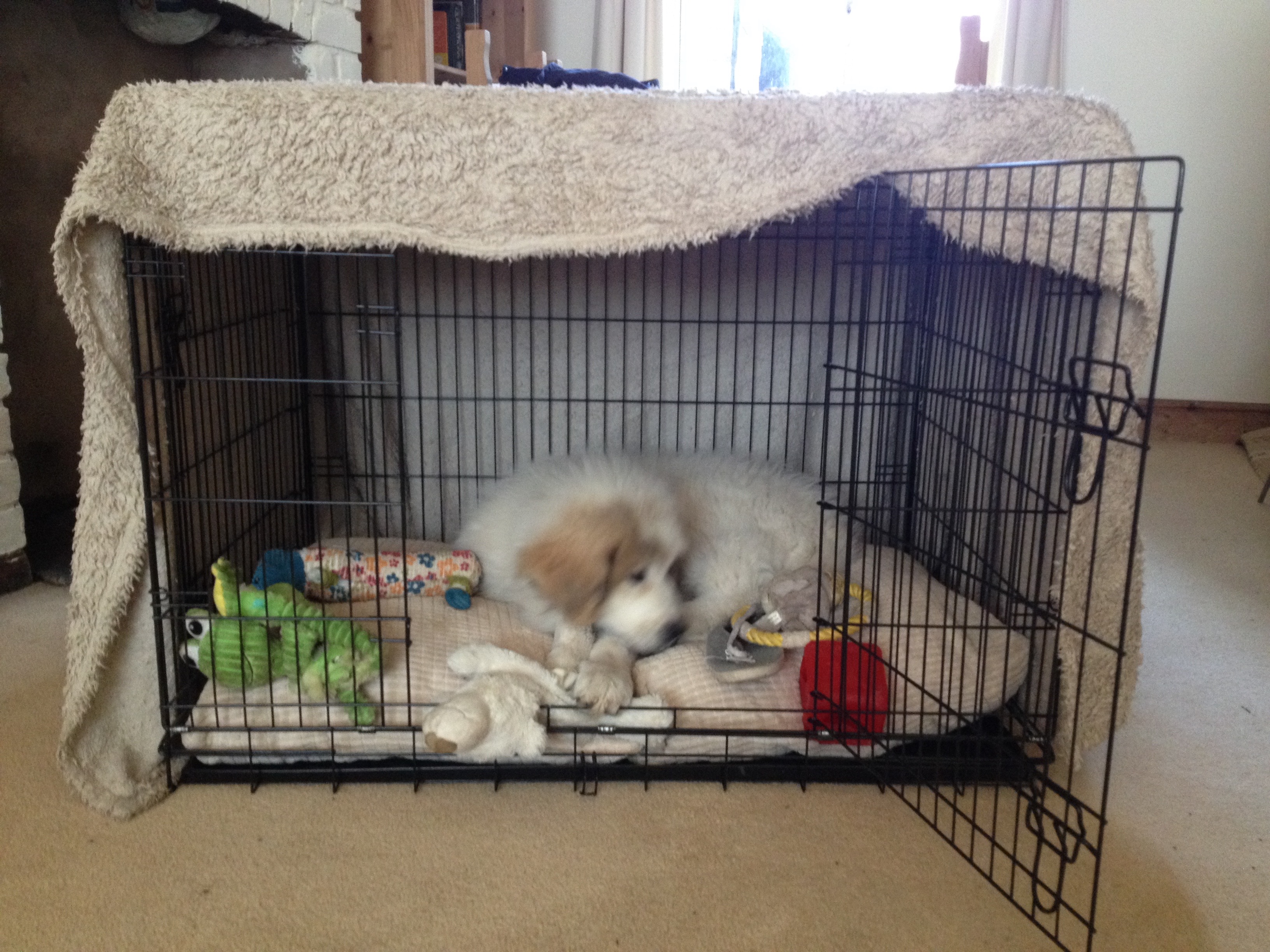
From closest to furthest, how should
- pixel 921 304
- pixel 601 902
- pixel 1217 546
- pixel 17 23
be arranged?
1. pixel 601 902
2. pixel 921 304
3. pixel 17 23
4. pixel 1217 546

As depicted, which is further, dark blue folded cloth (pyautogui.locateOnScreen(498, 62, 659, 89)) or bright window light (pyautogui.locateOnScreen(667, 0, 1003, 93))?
bright window light (pyautogui.locateOnScreen(667, 0, 1003, 93))

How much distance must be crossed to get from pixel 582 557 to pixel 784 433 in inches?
41.7

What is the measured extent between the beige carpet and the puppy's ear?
339mm

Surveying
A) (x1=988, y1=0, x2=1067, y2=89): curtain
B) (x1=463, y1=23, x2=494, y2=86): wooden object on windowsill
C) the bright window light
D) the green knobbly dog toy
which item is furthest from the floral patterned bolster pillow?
(x1=988, y1=0, x2=1067, y2=89): curtain

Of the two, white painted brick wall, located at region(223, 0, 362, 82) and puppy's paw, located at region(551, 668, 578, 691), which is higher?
white painted brick wall, located at region(223, 0, 362, 82)

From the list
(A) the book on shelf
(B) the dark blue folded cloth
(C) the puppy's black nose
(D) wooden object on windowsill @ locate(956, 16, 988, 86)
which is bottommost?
(C) the puppy's black nose

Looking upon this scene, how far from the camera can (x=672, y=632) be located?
6.49ft

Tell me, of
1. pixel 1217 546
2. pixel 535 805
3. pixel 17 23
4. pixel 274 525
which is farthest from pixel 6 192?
pixel 1217 546

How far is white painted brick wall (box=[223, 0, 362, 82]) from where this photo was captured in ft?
10.3

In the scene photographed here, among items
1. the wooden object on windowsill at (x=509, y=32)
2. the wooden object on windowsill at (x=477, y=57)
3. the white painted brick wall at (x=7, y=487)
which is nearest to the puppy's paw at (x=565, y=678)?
the white painted brick wall at (x=7, y=487)

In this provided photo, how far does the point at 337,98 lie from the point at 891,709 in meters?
1.43

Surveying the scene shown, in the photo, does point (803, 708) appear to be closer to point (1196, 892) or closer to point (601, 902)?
point (601, 902)

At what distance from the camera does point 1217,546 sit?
3.27m

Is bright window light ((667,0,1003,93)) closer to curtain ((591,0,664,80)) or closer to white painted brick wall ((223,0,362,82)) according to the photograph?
curtain ((591,0,664,80))
